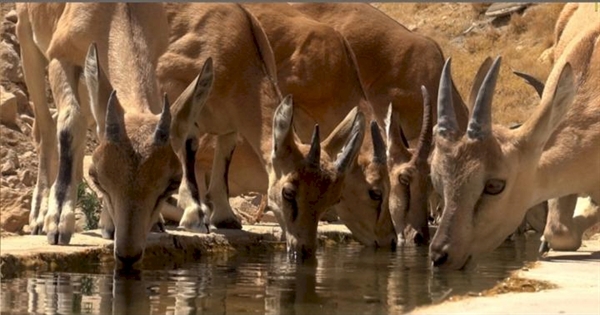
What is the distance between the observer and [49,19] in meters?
13.1

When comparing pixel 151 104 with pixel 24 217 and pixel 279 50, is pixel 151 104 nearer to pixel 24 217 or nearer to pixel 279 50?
pixel 24 217

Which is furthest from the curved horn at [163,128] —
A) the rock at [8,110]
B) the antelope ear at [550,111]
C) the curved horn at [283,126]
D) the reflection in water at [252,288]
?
the rock at [8,110]

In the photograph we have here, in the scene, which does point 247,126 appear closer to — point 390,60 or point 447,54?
point 390,60

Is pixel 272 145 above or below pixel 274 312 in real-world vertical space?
above

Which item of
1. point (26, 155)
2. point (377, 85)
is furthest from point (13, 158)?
point (377, 85)

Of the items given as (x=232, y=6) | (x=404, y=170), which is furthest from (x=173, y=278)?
(x=404, y=170)

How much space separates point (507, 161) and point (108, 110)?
3273 millimetres

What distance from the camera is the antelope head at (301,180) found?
1209cm

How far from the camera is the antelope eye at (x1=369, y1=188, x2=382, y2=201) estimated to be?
15.1 m

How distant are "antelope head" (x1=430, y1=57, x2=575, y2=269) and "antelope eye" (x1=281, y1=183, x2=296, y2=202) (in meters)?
1.63

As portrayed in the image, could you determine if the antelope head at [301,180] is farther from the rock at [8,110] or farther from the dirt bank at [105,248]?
the rock at [8,110]

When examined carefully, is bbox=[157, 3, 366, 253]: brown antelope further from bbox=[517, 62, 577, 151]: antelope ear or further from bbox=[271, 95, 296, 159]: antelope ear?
bbox=[517, 62, 577, 151]: antelope ear

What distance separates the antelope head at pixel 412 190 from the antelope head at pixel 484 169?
13.0 feet

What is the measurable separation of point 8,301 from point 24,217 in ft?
17.3
